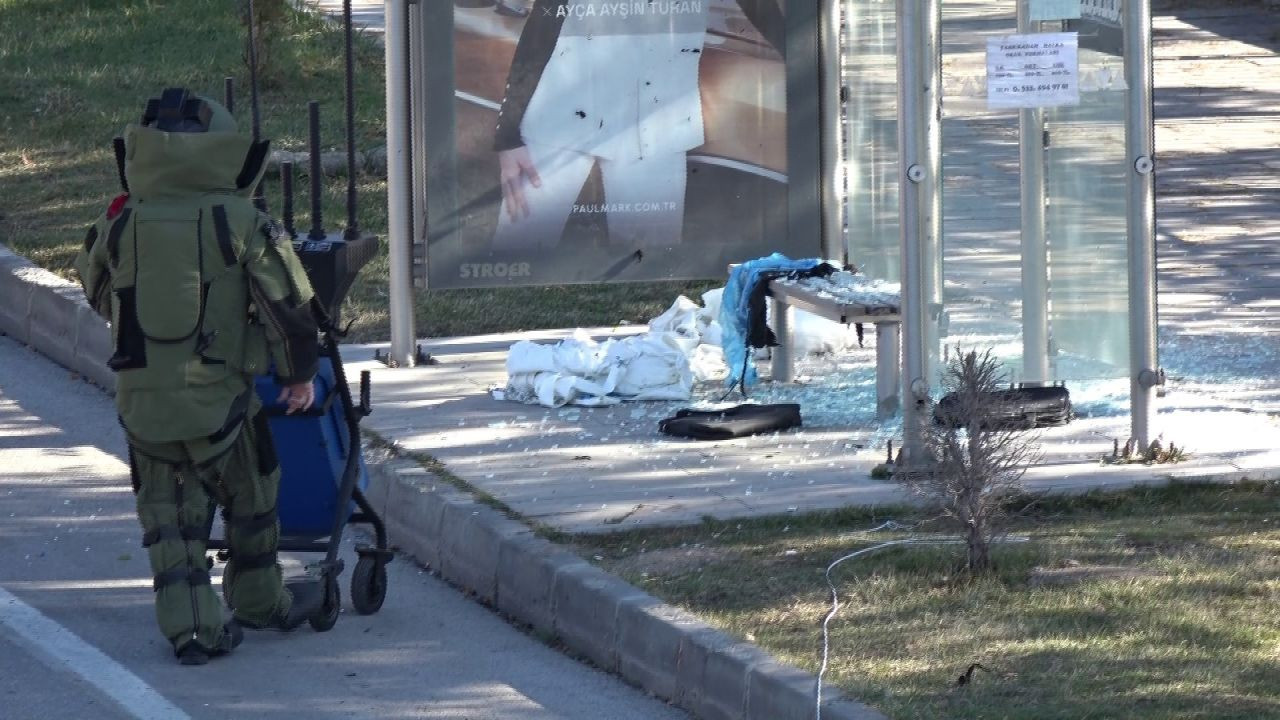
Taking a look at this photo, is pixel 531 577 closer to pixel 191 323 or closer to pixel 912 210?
pixel 191 323

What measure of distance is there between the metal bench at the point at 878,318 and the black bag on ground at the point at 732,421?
393 mm

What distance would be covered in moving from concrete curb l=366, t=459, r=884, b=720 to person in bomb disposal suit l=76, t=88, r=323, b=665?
3.18 ft

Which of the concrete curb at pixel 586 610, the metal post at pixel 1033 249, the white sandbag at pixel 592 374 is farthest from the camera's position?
the white sandbag at pixel 592 374

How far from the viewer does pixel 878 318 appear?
798cm

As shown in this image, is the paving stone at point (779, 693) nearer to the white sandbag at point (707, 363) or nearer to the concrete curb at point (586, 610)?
the concrete curb at point (586, 610)

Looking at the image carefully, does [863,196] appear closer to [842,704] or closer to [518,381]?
[518,381]

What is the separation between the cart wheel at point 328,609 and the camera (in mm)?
6164

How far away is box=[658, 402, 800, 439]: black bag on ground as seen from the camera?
26.1 ft

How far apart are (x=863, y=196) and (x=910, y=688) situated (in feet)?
15.7

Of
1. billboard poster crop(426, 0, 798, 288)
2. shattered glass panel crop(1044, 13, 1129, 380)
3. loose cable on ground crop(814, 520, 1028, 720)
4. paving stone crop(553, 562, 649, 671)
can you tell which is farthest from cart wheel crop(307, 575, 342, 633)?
shattered glass panel crop(1044, 13, 1129, 380)

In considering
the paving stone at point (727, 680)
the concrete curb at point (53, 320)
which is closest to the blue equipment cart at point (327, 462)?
the paving stone at point (727, 680)

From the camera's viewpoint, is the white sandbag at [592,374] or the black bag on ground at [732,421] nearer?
the black bag on ground at [732,421]

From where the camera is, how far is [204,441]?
5711mm

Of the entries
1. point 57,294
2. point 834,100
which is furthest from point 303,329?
point 57,294
